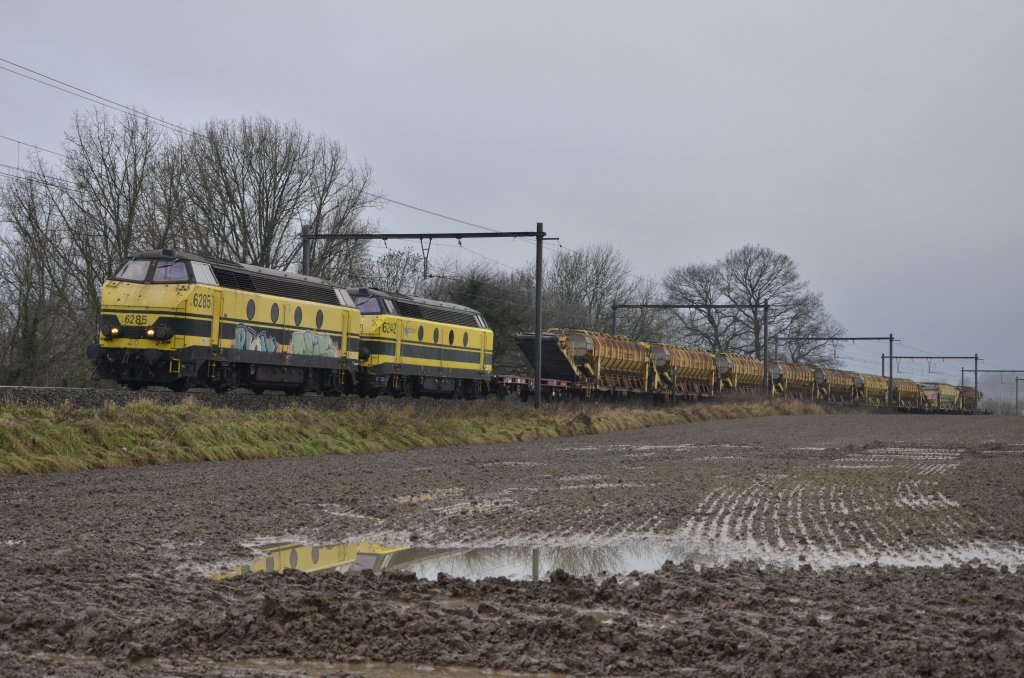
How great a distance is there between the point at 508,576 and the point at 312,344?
21.5 m

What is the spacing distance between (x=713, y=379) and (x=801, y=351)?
3257 centimetres

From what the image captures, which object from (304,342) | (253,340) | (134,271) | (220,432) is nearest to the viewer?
(220,432)

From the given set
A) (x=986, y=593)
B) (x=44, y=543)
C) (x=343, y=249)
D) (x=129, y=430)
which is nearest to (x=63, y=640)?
(x=44, y=543)

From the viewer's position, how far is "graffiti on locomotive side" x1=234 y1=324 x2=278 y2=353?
974 inches

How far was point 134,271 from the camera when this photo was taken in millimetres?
23766

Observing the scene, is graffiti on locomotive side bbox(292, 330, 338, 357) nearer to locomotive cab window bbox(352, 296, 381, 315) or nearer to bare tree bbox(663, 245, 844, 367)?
locomotive cab window bbox(352, 296, 381, 315)

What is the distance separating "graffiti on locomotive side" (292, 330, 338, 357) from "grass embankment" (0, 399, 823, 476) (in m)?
2.80

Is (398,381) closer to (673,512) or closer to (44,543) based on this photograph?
(673,512)

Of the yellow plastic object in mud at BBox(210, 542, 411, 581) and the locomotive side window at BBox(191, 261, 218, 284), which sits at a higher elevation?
the locomotive side window at BBox(191, 261, 218, 284)

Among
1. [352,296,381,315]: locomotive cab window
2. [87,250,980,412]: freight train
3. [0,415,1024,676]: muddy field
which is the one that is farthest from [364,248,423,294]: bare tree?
[0,415,1024,676]: muddy field

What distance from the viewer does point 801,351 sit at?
291 feet

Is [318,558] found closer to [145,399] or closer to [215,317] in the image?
[145,399]

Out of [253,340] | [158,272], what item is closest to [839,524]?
[158,272]

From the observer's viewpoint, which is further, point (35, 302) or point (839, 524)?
point (35, 302)
